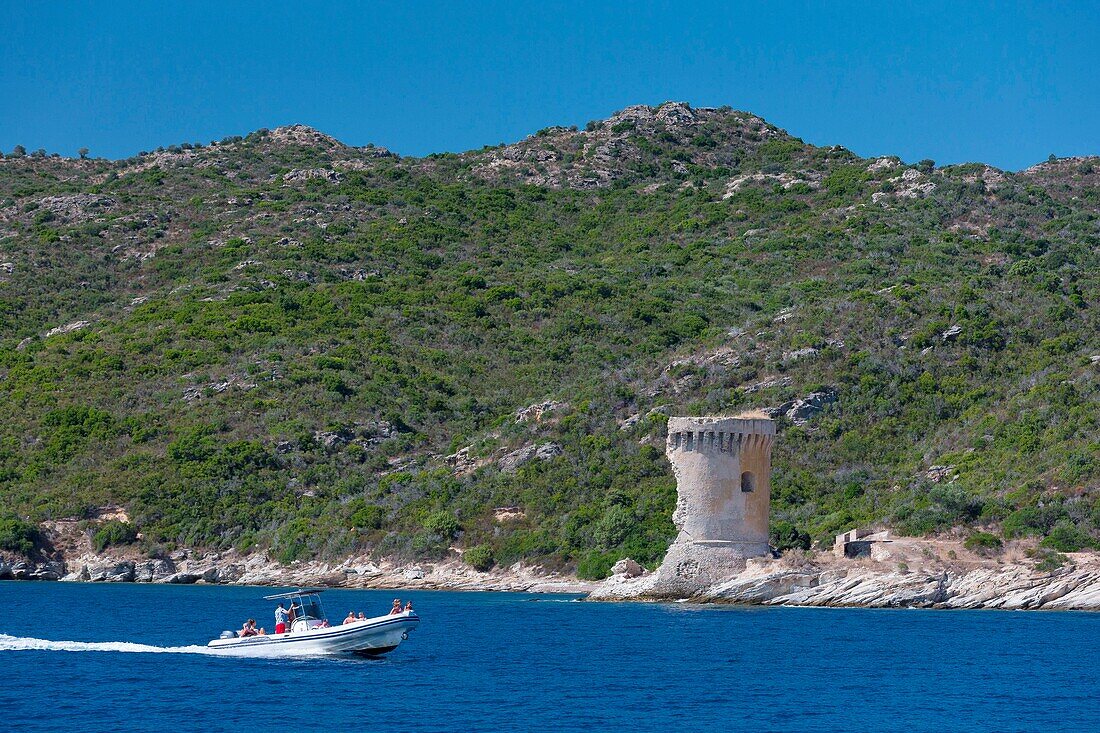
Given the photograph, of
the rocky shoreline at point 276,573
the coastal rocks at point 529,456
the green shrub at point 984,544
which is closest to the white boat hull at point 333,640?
the green shrub at point 984,544

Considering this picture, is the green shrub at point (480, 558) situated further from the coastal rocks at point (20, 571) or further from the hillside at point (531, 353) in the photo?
the coastal rocks at point (20, 571)

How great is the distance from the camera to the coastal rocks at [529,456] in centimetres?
6706

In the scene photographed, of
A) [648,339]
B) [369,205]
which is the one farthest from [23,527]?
[369,205]

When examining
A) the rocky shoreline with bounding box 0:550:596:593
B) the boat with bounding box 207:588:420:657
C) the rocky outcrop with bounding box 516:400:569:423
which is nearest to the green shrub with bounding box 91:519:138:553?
the rocky shoreline with bounding box 0:550:596:593

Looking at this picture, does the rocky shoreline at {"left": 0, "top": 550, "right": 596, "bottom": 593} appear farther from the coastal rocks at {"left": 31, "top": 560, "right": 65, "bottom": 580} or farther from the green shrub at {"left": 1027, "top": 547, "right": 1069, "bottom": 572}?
the green shrub at {"left": 1027, "top": 547, "right": 1069, "bottom": 572}

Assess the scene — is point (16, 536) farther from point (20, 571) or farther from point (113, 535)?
point (113, 535)

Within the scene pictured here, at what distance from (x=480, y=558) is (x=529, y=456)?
7467 mm

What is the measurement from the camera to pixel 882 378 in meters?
68.1

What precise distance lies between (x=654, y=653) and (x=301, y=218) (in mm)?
71058

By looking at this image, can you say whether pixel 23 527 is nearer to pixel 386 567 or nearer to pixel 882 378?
pixel 386 567

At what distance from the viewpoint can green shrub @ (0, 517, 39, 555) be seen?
63.0 meters

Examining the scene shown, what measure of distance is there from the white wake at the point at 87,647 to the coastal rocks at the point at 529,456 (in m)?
30.0

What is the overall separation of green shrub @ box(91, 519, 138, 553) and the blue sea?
1504 centimetres

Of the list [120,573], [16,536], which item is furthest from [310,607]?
[16,536]
